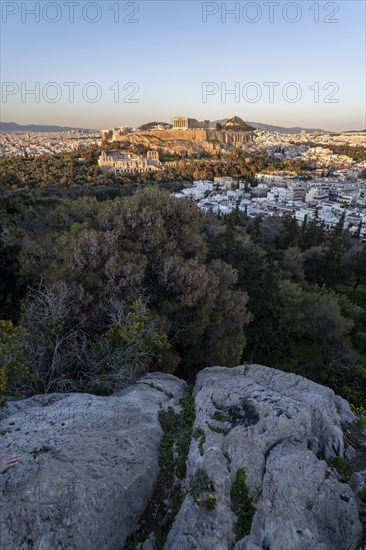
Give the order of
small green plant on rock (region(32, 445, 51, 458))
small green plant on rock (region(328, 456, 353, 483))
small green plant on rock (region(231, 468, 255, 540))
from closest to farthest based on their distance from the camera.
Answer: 1. small green plant on rock (region(231, 468, 255, 540))
2. small green plant on rock (region(328, 456, 353, 483))
3. small green plant on rock (region(32, 445, 51, 458))

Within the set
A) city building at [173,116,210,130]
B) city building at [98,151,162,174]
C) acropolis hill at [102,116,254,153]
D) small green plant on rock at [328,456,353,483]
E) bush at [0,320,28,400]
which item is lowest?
small green plant on rock at [328,456,353,483]

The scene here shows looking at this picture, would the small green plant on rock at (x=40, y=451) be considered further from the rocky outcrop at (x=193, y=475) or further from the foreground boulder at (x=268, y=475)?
the foreground boulder at (x=268, y=475)

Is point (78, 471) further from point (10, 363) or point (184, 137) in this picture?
point (184, 137)

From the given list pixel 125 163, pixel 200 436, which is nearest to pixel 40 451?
pixel 200 436

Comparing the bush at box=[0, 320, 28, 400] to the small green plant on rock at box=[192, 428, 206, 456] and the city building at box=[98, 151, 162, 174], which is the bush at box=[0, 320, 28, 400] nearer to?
the small green plant on rock at box=[192, 428, 206, 456]

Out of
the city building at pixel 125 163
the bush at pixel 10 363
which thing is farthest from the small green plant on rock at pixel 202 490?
the city building at pixel 125 163

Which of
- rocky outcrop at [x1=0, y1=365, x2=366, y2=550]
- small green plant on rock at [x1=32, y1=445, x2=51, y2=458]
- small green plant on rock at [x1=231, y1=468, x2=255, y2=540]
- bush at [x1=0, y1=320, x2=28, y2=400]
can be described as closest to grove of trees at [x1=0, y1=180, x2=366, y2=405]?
bush at [x1=0, y1=320, x2=28, y2=400]
